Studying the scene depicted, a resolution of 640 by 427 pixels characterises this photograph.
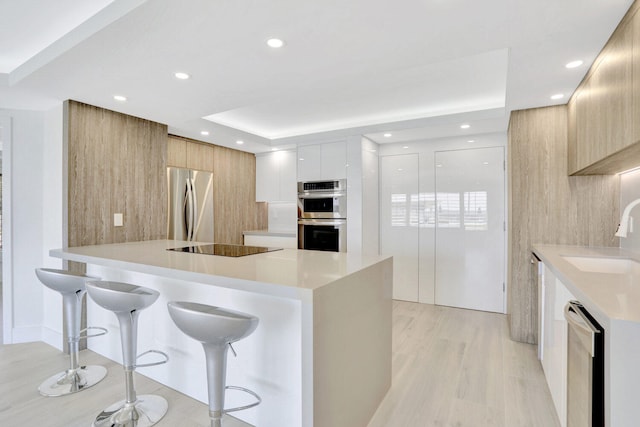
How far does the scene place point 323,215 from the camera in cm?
441

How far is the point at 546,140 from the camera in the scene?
289 centimetres

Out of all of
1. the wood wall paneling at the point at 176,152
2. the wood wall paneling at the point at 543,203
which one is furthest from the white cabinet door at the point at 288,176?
the wood wall paneling at the point at 543,203

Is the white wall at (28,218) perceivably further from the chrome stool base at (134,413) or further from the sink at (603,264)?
the sink at (603,264)

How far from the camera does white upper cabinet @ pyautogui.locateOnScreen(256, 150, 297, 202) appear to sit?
5012 mm

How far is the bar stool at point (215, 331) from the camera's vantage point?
4.53 feet

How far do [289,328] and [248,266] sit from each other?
1.34 ft

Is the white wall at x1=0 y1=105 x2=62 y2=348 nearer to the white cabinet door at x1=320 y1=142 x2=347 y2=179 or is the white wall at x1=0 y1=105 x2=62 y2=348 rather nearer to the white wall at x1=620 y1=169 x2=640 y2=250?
the white cabinet door at x1=320 y1=142 x2=347 y2=179

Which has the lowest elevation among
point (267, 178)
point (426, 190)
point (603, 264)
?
point (603, 264)

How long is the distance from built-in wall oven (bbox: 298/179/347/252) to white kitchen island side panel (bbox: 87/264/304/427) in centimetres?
236

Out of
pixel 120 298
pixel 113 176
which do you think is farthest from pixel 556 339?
pixel 113 176

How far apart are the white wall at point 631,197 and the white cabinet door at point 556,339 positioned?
2.32 feet

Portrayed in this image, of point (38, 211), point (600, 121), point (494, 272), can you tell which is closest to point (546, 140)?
point (600, 121)

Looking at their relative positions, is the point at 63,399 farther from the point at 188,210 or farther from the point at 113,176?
the point at 188,210

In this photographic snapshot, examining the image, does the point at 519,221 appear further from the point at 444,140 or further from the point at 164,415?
the point at 164,415
